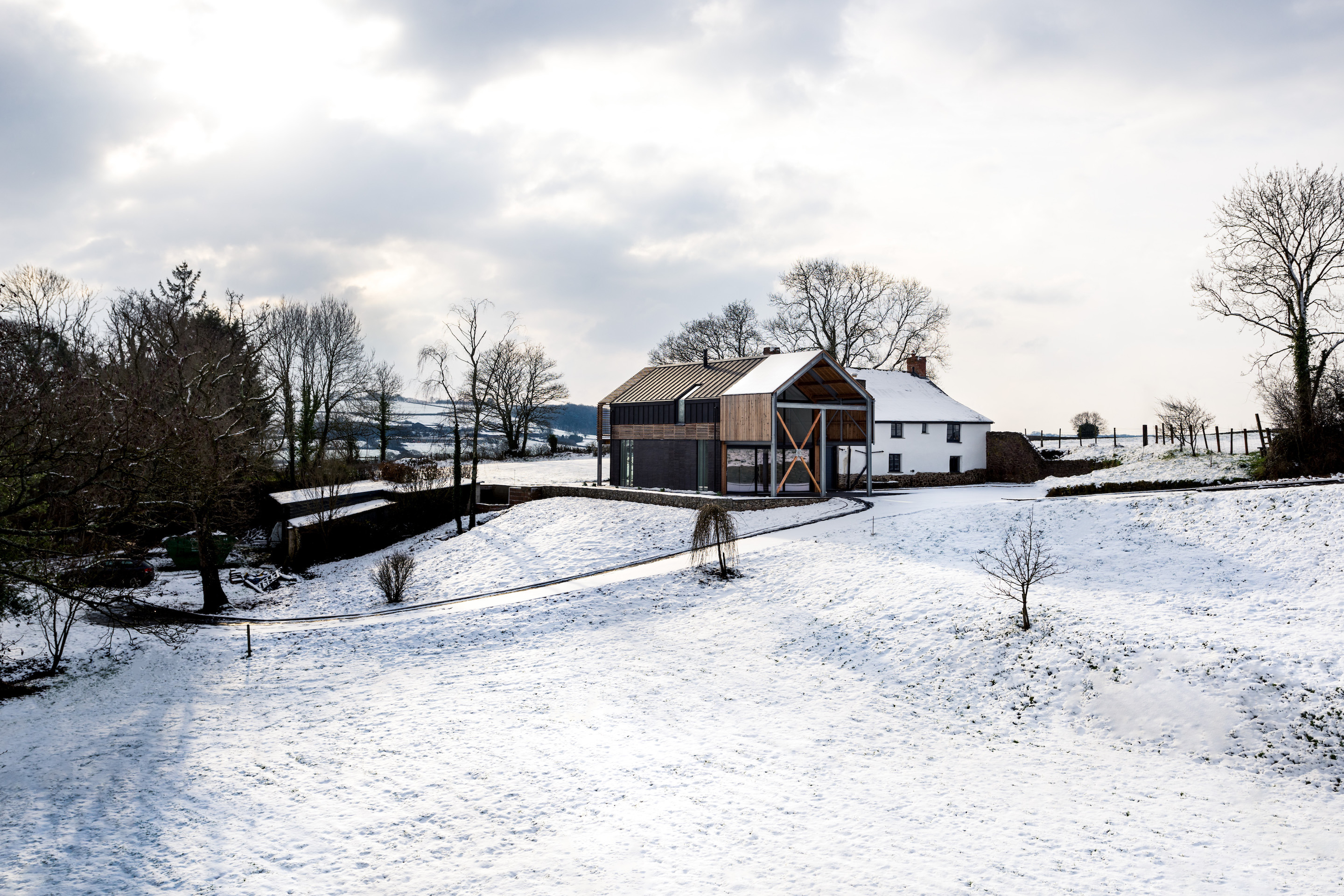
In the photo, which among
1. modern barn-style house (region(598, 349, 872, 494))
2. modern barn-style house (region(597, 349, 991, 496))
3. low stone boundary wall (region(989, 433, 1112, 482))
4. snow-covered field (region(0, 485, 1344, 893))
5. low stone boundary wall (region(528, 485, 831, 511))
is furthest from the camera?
low stone boundary wall (region(989, 433, 1112, 482))

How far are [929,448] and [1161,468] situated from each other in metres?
10.5

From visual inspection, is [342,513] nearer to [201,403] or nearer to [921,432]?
[201,403]

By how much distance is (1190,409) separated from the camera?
42219mm

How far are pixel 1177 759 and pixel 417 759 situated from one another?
11.2 m

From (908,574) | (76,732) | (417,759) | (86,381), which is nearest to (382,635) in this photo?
(76,732)

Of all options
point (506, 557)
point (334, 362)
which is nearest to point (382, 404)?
point (334, 362)

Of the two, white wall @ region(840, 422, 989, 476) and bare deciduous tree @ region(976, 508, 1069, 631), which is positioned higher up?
white wall @ region(840, 422, 989, 476)

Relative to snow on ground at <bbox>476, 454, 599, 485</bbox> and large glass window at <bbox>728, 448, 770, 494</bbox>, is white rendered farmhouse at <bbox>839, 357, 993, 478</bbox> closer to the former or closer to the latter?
large glass window at <bbox>728, 448, 770, 494</bbox>

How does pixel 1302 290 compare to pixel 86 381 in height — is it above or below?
above

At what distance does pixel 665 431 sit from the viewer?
34.4 meters

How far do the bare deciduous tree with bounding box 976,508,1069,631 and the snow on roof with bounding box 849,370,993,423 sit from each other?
60.4 ft

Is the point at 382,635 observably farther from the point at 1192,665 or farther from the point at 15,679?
the point at 1192,665

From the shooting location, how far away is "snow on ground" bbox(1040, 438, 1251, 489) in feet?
98.2

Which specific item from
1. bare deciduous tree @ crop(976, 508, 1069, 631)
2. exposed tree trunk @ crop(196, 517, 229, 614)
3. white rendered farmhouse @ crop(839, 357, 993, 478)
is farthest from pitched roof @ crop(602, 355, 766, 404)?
exposed tree trunk @ crop(196, 517, 229, 614)
